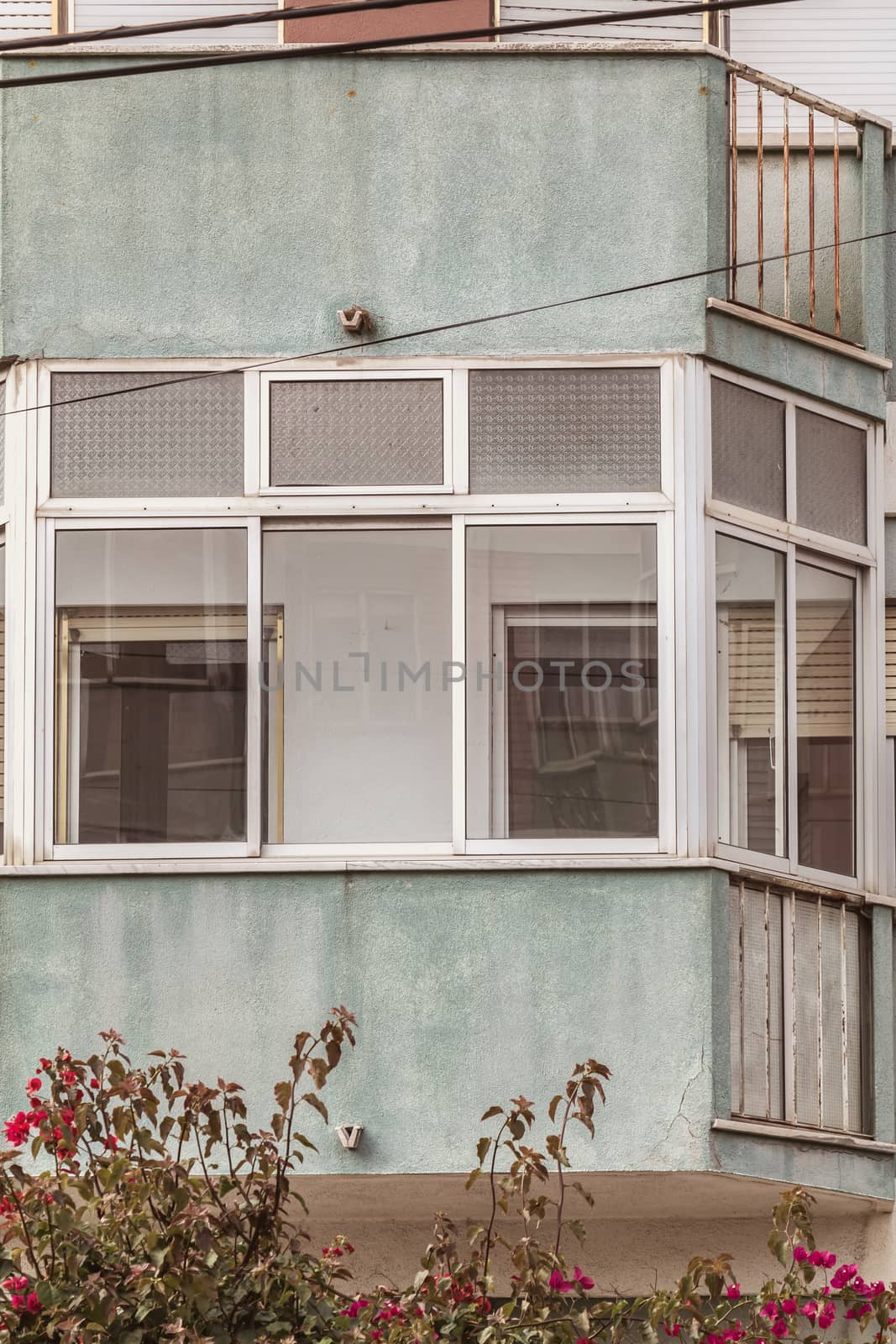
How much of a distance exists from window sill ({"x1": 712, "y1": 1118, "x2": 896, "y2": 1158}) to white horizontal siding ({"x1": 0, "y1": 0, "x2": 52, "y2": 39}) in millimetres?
5759

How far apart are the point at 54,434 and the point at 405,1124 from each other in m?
3.18

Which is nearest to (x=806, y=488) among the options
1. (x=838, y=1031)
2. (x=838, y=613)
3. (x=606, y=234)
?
(x=838, y=613)

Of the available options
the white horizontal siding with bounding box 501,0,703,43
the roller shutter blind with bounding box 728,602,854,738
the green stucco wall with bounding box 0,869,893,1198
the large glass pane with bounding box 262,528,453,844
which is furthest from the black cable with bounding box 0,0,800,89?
the green stucco wall with bounding box 0,869,893,1198

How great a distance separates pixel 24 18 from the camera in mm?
10578

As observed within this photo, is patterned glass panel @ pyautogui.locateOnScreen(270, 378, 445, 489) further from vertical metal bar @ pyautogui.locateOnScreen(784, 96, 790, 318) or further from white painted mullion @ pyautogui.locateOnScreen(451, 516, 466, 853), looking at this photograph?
vertical metal bar @ pyautogui.locateOnScreen(784, 96, 790, 318)

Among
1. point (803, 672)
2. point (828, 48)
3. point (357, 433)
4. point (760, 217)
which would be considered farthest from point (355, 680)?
point (828, 48)

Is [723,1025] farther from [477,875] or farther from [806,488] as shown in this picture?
[806,488]

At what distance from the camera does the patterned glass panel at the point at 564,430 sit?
31.0ft

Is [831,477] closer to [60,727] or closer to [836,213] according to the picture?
[836,213]

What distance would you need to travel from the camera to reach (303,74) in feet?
31.9

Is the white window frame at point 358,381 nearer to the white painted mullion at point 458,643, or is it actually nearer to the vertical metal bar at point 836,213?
the white painted mullion at point 458,643

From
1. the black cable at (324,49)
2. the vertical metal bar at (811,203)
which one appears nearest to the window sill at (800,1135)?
the vertical metal bar at (811,203)

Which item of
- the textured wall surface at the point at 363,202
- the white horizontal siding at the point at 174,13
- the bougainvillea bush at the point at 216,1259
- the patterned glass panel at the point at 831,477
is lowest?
the bougainvillea bush at the point at 216,1259

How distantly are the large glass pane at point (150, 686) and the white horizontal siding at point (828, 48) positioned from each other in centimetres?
408
